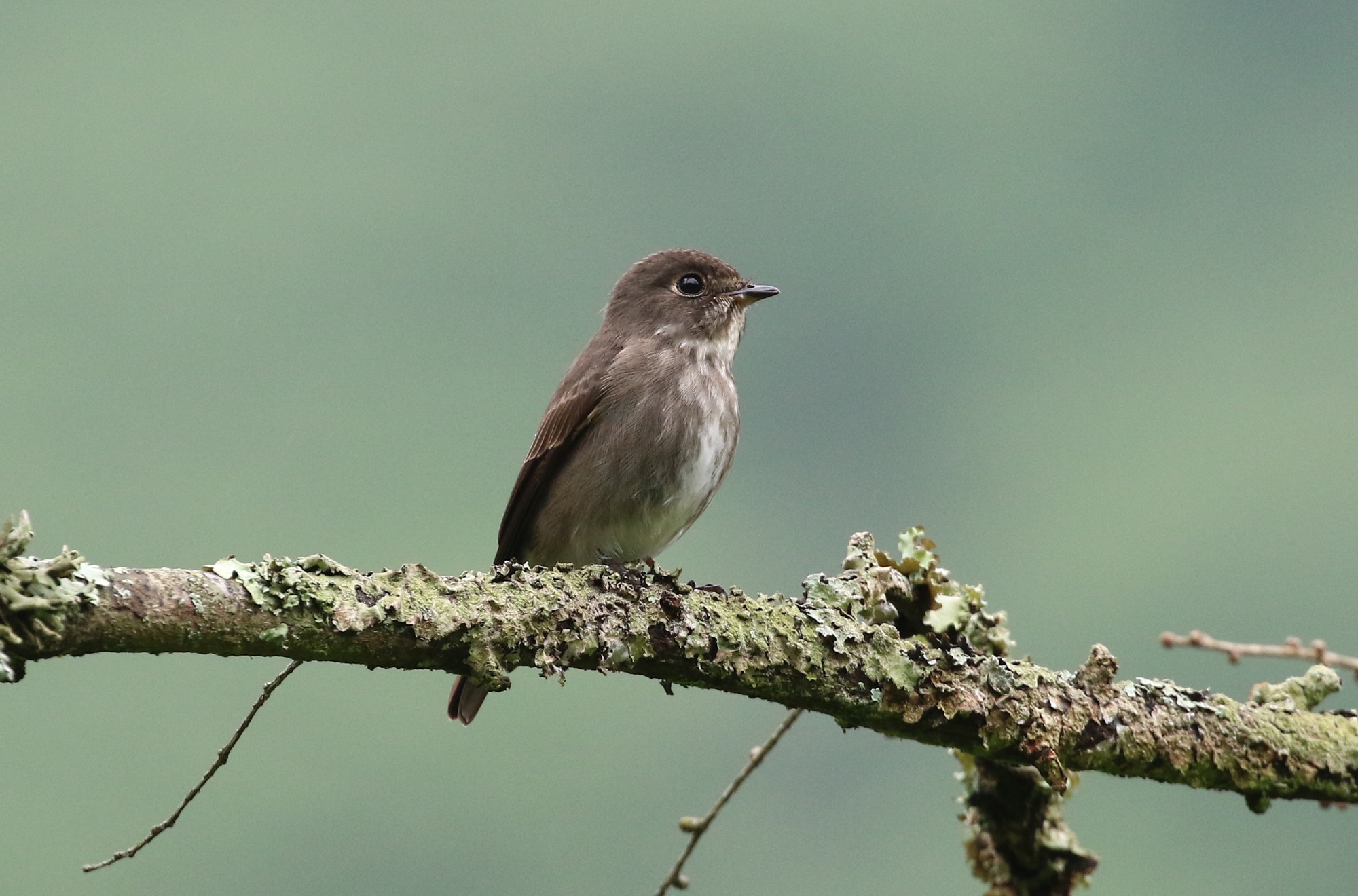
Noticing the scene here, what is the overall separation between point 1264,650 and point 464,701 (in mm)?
3042

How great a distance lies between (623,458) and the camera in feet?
20.5

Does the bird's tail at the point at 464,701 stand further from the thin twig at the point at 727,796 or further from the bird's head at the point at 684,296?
the bird's head at the point at 684,296

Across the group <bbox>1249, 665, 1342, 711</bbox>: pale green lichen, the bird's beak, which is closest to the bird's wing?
the bird's beak

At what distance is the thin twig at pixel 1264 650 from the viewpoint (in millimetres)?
4164

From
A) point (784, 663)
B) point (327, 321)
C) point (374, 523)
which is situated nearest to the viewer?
point (784, 663)

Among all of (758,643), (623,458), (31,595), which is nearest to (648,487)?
(623,458)

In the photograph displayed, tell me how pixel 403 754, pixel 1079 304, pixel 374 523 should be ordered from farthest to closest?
pixel 1079 304, pixel 374 523, pixel 403 754

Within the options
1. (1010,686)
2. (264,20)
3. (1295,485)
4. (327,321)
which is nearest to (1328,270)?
(1295,485)

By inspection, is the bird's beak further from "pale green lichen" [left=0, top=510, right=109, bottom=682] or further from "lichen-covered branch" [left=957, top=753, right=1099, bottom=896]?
"pale green lichen" [left=0, top=510, right=109, bottom=682]

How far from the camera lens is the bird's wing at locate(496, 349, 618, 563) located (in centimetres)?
644

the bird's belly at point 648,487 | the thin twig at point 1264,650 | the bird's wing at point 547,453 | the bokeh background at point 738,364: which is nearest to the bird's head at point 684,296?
the bird's wing at point 547,453

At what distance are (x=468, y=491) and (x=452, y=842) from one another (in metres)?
11.8

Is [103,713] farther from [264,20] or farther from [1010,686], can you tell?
[264,20]

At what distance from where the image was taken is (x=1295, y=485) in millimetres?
53375
